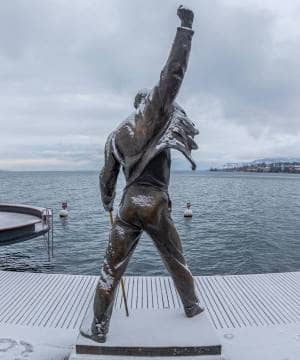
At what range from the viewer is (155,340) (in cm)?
468

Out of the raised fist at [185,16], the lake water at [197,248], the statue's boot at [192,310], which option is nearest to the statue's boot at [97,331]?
the statue's boot at [192,310]

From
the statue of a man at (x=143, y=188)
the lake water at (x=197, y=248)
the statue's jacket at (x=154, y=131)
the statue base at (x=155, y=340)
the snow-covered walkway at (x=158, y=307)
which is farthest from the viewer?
the lake water at (x=197, y=248)

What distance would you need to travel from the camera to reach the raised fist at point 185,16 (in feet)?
13.5

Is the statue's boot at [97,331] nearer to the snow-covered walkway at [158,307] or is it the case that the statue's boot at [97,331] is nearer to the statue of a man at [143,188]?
the statue of a man at [143,188]

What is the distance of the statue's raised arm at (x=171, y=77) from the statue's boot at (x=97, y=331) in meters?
2.39

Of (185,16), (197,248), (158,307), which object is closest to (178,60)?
(185,16)

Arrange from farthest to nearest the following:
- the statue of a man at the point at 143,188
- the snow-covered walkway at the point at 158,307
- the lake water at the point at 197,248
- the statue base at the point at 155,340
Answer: the lake water at the point at 197,248 → the snow-covered walkway at the point at 158,307 → the statue of a man at the point at 143,188 → the statue base at the point at 155,340

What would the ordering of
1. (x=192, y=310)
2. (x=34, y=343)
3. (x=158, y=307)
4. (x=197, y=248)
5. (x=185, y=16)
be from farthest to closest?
(x=197, y=248) → (x=158, y=307) → (x=34, y=343) → (x=192, y=310) → (x=185, y=16)

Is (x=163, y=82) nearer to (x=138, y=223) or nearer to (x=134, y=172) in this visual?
(x=134, y=172)

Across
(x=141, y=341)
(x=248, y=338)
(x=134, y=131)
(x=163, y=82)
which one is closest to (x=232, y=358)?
(x=248, y=338)

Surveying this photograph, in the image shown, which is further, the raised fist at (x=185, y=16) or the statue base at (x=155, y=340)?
the statue base at (x=155, y=340)

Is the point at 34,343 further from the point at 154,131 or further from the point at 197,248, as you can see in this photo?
the point at 197,248

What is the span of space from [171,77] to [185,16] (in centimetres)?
63

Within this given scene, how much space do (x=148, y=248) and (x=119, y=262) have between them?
14095 millimetres
